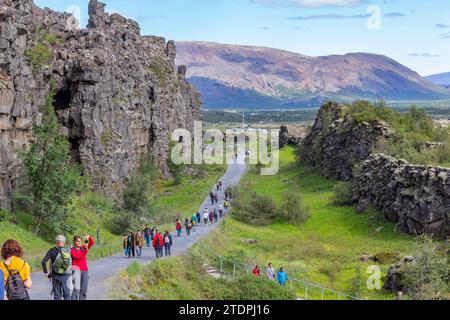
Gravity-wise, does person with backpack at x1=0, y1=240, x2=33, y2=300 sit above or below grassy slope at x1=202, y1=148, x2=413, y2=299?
above

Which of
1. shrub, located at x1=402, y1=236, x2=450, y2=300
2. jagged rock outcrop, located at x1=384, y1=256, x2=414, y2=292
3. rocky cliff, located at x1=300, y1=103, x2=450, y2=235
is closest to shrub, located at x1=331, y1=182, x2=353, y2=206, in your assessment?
rocky cliff, located at x1=300, y1=103, x2=450, y2=235

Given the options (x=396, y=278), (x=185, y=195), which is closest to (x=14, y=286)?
(x=396, y=278)

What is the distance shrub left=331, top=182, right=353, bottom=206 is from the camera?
77938 millimetres

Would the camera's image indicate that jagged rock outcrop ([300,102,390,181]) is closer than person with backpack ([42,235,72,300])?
No

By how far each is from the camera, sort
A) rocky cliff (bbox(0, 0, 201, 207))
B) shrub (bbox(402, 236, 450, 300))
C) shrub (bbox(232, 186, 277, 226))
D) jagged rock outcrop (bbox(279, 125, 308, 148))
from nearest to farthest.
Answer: shrub (bbox(402, 236, 450, 300)) → rocky cliff (bbox(0, 0, 201, 207)) → shrub (bbox(232, 186, 277, 226)) → jagged rock outcrop (bbox(279, 125, 308, 148))

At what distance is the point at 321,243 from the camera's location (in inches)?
2409

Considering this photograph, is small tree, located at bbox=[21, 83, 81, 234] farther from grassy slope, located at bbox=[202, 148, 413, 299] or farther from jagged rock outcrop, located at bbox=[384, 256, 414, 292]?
jagged rock outcrop, located at bbox=[384, 256, 414, 292]

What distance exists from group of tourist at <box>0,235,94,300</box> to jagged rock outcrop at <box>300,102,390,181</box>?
69315 millimetres

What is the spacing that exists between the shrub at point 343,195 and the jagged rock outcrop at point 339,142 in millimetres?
8047

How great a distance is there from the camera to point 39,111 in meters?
59.4

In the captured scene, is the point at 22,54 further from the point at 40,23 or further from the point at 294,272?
the point at 294,272

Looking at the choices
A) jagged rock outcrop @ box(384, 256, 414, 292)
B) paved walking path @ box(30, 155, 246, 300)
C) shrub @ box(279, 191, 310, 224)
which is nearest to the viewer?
paved walking path @ box(30, 155, 246, 300)

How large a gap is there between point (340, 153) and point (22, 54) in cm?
5305

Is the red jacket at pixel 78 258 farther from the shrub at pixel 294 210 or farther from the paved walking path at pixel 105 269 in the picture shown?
the shrub at pixel 294 210
